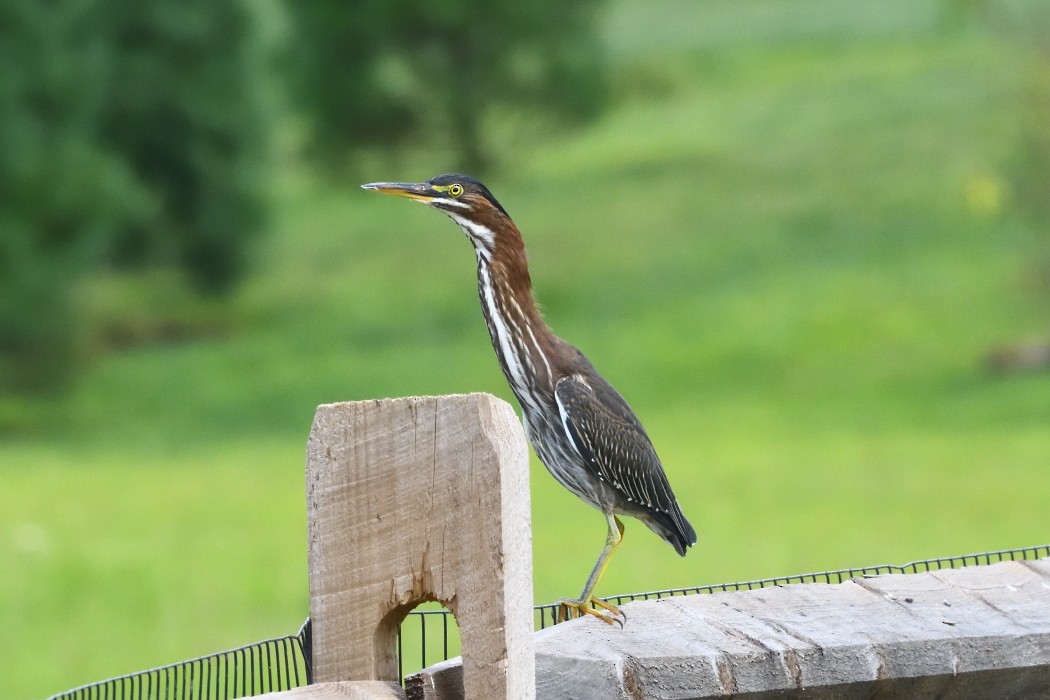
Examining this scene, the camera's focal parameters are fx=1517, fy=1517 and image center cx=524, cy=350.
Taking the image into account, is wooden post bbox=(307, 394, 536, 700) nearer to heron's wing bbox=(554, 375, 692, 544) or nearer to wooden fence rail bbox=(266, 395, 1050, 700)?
wooden fence rail bbox=(266, 395, 1050, 700)

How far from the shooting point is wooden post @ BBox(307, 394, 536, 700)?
78.7 inches

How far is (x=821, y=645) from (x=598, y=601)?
627 mm

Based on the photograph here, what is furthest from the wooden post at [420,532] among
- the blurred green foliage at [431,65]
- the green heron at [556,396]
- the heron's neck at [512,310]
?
the blurred green foliage at [431,65]

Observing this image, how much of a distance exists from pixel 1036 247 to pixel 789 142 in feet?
44.5

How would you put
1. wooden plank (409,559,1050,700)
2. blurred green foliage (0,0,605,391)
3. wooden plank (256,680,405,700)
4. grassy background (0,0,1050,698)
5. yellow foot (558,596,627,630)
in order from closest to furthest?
wooden plank (256,680,405,700) < wooden plank (409,559,1050,700) < yellow foot (558,596,627,630) < grassy background (0,0,1050,698) < blurred green foliage (0,0,605,391)

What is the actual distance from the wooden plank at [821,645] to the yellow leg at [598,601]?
0.02 meters

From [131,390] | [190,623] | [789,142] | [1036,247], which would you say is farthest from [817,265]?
[190,623]

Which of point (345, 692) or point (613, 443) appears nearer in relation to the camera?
point (345, 692)

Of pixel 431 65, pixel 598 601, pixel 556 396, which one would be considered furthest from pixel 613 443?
pixel 431 65

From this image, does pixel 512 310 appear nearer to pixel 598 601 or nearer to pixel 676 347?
pixel 598 601

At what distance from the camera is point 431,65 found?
1215 inches

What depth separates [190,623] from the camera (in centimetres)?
1088

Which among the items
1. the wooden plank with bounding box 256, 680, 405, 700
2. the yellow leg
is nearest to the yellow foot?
the yellow leg

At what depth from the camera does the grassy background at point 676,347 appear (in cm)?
1284
